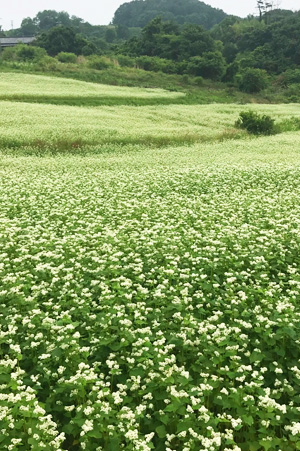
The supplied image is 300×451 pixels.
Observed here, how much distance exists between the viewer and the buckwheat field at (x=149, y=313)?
15.9ft

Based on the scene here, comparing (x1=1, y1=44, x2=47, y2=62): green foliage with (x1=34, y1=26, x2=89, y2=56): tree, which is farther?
(x1=34, y1=26, x2=89, y2=56): tree

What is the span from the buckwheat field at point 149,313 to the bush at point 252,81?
63.3 metres

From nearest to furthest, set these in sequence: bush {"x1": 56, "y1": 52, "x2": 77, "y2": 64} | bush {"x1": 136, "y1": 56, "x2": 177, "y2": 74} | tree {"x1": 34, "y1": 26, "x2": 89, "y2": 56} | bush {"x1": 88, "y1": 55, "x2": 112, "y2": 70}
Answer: bush {"x1": 88, "y1": 55, "x2": 112, "y2": 70} → bush {"x1": 56, "y1": 52, "x2": 77, "y2": 64} → bush {"x1": 136, "y1": 56, "x2": 177, "y2": 74} → tree {"x1": 34, "y1": 26, "x2": 89, "y2": 56}

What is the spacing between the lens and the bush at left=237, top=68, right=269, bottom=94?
2946 inches

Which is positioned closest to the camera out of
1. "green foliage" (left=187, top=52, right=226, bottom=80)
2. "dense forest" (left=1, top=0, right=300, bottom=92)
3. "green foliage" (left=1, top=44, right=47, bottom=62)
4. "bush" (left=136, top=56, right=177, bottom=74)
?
"green foliage" (left=1, top=44, right=47, bottom=62)

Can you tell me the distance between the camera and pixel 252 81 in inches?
2982

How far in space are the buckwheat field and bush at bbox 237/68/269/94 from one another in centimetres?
6331

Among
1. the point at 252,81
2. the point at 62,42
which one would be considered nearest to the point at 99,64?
the point at 62,42

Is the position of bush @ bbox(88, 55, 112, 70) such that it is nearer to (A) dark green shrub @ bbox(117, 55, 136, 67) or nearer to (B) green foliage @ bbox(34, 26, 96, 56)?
(A) dark green shrub @ bbox(117, 55, 136, 67)

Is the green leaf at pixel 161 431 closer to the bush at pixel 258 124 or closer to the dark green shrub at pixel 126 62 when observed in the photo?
the bush at pixel 258 124

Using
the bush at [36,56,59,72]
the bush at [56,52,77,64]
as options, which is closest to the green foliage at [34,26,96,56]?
the bush at [56,52,77,64]

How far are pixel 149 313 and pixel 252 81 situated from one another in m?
76.2

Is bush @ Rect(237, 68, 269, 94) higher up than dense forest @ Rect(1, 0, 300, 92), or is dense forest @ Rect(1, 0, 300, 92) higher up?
dense forest @ Rect(1, 0, 300, 92)

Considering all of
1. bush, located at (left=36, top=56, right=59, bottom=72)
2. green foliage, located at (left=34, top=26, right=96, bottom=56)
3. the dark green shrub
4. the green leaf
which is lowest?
the green leaf
